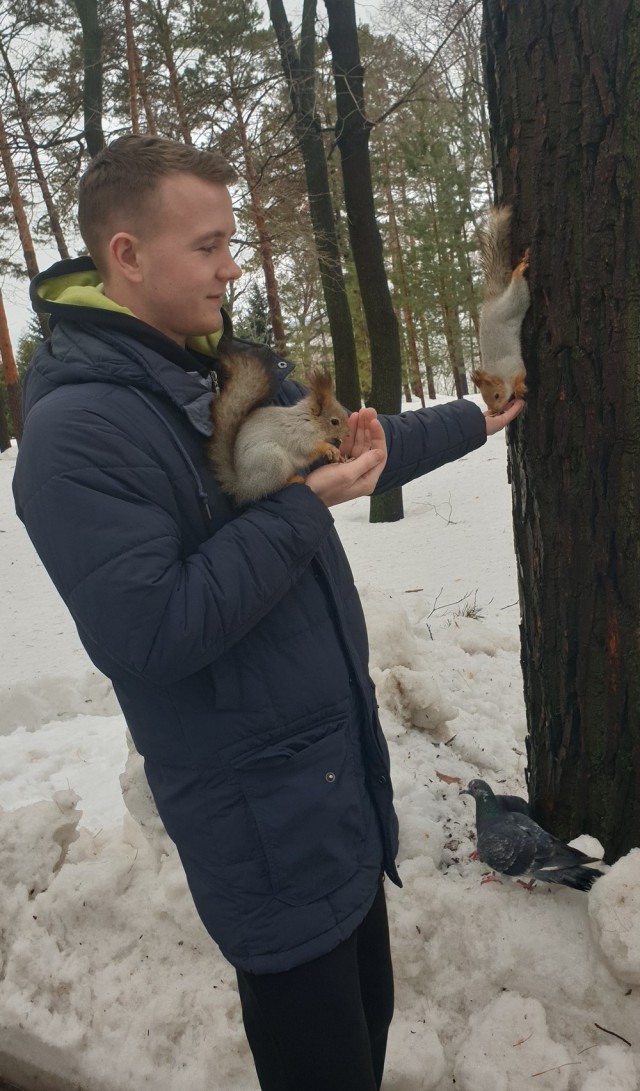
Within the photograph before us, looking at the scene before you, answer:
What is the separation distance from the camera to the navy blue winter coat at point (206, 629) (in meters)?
1.19

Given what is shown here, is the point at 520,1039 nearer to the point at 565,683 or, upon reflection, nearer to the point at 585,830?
the point at 585,830

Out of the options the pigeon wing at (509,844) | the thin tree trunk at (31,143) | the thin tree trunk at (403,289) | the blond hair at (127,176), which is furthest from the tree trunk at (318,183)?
the thin tree trunk at (403,289)

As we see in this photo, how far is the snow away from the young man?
64cm

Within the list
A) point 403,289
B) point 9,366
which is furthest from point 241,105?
point 403,289

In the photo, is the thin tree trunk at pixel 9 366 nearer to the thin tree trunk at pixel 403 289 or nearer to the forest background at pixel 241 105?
the forest background at pixel 241 105

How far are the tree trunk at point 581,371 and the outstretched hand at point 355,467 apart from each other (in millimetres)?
627

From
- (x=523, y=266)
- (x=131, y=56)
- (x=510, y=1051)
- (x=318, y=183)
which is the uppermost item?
(x=131, y=56)

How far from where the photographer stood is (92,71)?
9.54m

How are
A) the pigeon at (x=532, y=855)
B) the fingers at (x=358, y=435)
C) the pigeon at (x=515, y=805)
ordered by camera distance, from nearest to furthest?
the fingers at (x=358, y=435) → the pigeon at (x=532, y=855) → the pigeon at (x=515, y=805)

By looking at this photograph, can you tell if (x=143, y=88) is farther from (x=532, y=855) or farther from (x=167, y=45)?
(x=532, y=855)

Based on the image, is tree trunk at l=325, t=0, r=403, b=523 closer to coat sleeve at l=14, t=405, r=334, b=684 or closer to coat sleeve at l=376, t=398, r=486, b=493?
coat sleeve at l=376, t=398, r=486, b=493

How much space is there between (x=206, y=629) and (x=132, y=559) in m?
0.16

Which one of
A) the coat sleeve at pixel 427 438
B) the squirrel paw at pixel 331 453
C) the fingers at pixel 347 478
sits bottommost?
the coat sleeve at pixel 427 438

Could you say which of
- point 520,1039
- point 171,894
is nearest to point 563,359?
point 520,1039
